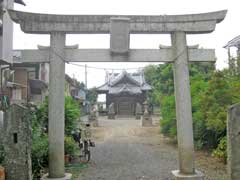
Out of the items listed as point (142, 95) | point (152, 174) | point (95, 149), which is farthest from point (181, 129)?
point (142, 95)

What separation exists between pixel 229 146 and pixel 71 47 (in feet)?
16.1

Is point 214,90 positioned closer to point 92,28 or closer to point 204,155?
point 204,155

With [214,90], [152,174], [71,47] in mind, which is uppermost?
[71,47]

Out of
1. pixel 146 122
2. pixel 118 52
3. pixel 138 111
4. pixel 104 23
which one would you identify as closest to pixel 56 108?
pixel 118 52

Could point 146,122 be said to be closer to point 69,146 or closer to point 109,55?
point 69,146

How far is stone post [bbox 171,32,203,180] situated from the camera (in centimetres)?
880

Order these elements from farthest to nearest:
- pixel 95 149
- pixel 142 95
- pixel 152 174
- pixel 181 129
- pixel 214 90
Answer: pixel 142 95 < pixel 95 149 < pixel 214 90 < pixel 152 174 < pixel 181 129

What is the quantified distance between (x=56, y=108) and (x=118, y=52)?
2.22 meters

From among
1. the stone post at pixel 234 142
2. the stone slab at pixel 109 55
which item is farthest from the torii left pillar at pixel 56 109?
the stone post at pixel 234 142

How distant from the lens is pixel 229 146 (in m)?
6.37

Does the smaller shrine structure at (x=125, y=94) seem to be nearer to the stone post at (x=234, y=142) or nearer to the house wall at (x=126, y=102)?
the house wall at (x=126, y=102)

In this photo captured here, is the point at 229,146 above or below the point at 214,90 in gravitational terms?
below

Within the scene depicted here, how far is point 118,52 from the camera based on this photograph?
29.5ft

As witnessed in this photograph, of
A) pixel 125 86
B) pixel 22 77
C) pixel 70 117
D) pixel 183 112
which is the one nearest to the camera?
pixel 183 112
